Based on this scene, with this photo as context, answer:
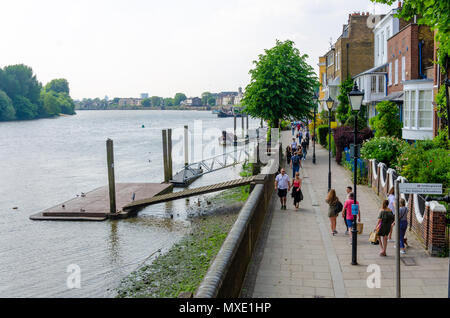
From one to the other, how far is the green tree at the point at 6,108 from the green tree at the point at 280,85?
433 feet

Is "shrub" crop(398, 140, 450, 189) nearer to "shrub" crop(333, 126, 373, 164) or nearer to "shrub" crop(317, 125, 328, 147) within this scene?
"shrub" crop(333, 126, 373, 164)

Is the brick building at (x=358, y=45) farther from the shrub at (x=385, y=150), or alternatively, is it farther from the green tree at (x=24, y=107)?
the green tree at (x=24, y=107)

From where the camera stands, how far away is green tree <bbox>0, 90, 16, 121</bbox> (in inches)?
5846

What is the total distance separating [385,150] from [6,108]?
497 ft

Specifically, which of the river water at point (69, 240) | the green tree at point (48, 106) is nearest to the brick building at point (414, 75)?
the river water at point (69, 240)

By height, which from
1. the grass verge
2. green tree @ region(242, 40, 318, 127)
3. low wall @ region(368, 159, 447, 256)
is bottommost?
the grass verge

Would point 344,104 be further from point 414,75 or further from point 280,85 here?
point 414,75

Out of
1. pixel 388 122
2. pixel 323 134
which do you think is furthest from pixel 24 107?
pixel 388 122

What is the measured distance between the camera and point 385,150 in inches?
951

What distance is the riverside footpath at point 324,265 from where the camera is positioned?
10125 mm

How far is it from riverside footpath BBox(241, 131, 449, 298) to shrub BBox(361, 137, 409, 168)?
6.77 metres

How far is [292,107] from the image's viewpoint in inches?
1463

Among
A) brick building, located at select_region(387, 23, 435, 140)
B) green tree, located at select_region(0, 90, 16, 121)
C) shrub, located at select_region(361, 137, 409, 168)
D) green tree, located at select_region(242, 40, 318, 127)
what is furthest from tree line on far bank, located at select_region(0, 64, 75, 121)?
shrub, located at select_region(361, 137, 409, 168)
